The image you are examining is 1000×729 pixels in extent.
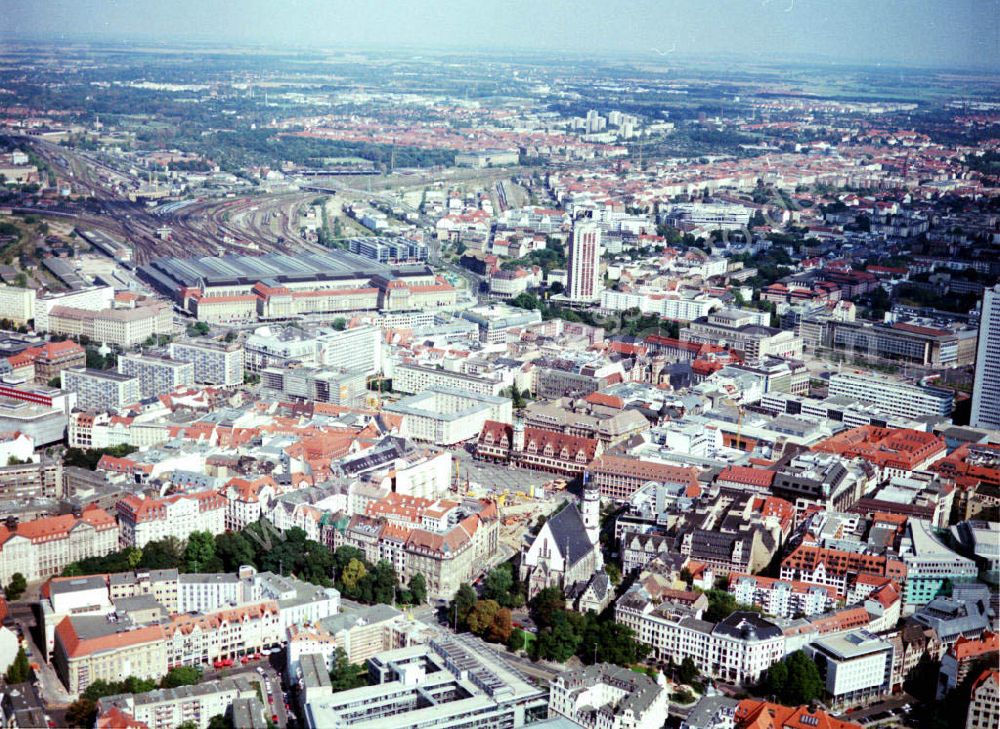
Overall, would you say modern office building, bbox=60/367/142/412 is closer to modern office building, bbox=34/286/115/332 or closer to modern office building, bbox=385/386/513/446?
modern office building, bbox=385/386/513/446

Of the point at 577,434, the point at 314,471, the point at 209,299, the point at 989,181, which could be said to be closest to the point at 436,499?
the point at 314,471

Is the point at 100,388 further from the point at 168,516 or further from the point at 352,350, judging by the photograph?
the point at 168,516

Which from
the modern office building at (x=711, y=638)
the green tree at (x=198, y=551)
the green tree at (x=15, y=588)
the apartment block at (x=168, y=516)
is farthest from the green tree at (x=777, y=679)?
the green tree at (x=15, y=588)

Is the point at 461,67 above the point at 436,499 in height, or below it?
above

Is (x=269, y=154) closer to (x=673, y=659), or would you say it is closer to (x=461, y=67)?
(x=461, y=67)

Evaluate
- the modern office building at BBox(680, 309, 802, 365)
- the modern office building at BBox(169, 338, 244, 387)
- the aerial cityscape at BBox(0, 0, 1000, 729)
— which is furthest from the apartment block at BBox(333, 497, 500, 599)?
the modern office building at BBox(680, 309, 802, 365)

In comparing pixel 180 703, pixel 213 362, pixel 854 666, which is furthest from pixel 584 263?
pixel 180 703
